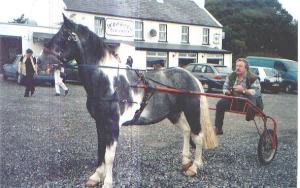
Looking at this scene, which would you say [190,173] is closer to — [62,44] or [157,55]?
[157,55]

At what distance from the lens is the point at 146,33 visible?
12.6 feet

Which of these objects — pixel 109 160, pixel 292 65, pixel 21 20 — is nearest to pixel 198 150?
pixel 109 160

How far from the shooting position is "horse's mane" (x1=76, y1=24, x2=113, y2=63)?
339 cm

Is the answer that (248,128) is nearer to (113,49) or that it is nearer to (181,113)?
(181,113)

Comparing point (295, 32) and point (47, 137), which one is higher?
point (295, 32)

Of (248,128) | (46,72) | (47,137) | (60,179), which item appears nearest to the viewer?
(46,72)

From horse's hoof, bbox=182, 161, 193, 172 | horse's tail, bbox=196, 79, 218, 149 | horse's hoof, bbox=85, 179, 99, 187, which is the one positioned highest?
horse's tail, bbox=196, 79, 218, 149

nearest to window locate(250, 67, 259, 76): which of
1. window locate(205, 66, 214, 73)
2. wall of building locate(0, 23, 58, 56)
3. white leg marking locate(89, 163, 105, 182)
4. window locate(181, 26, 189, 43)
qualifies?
window locate(205, 66, 214, 73)

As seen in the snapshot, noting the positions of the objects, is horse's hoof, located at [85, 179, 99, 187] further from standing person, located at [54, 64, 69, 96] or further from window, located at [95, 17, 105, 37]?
window, located at [95, 17, 105, 37]

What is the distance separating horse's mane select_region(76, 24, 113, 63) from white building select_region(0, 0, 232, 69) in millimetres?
227

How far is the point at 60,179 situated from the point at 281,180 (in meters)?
2.30

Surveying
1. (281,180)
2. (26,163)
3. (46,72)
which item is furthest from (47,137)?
(281,180)

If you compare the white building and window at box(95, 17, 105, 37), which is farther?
the white building

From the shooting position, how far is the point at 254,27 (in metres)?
3.90
